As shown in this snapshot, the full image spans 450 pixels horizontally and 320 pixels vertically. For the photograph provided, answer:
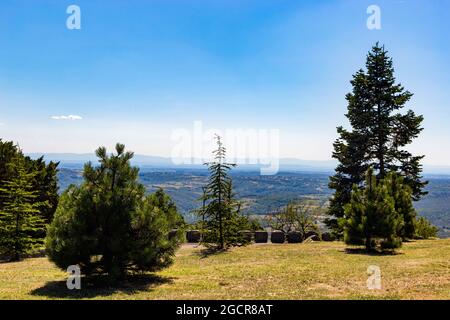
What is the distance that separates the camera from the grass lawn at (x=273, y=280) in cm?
1286

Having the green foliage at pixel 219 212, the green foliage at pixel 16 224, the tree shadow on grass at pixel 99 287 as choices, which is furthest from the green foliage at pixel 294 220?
the tree shadow on grass at pixel 99 287

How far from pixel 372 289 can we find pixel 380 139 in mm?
28827

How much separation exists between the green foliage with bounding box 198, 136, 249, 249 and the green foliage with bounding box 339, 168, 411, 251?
8.83 m

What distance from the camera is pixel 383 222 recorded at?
964 inches

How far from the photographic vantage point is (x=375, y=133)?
39.4 meters

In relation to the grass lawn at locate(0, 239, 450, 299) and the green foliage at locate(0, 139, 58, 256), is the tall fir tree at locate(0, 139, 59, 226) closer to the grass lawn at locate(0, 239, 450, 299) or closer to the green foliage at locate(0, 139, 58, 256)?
the green foliage at locate(0, 139, 58, 256)

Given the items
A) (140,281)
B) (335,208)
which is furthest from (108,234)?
(335,208)

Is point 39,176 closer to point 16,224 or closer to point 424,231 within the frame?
point 16,224

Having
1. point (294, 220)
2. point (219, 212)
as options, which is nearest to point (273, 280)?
point (219, 212)

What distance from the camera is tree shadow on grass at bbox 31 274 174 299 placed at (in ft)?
43.4

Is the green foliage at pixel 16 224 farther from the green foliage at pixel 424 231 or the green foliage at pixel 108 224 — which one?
the green foliage at pixel 424 231
